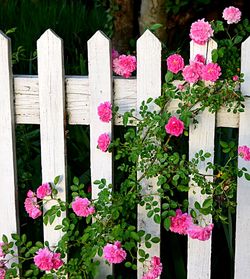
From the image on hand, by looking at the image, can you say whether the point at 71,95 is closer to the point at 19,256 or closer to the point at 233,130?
the point at 19,256

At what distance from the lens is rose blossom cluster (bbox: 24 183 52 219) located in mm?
2613

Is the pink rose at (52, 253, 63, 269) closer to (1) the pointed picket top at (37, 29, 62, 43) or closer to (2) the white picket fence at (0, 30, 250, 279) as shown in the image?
(2) the white picket fence at (0, 30, 250, 279)

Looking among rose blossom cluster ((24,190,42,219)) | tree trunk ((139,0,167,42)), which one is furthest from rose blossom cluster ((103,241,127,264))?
tree trunk ((139,0,167,42))

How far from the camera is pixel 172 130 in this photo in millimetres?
2463

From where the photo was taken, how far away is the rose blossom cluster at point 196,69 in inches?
95.7

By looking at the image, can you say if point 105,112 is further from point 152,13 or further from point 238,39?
point 152,13

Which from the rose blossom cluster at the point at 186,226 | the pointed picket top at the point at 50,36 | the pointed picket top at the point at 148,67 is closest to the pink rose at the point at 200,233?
the rose blossom cluster at the point at 186,226

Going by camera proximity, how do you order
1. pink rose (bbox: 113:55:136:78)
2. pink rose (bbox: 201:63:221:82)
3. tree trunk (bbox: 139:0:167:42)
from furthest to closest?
1. tree trunk (bbox: 139:0:167:42)
2. pink rose (bbox: 113:55:136:78)
3. pink rose (bbox: 201:63:221:82)

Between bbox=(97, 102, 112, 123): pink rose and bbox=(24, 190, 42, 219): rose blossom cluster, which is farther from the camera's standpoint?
bbox=(24, 190, 42, 219): rose blossom cluster

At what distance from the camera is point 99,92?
2.56 meters

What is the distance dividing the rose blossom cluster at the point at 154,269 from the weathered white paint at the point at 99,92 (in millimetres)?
301

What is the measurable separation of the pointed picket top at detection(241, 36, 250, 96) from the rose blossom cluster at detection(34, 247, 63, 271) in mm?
850

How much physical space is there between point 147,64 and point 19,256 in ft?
2.73

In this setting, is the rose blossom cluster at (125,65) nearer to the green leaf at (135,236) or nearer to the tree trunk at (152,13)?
the green leaf at (135,236)
